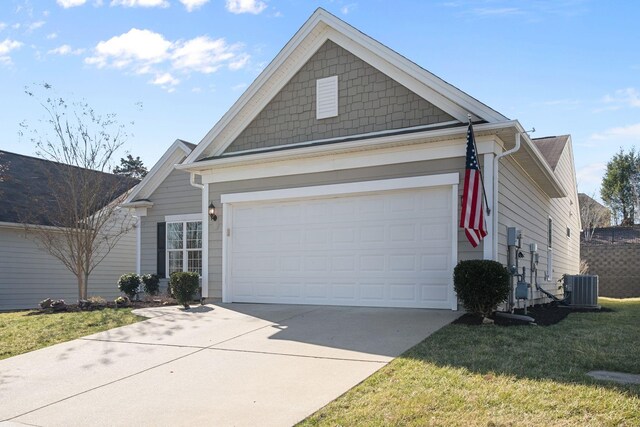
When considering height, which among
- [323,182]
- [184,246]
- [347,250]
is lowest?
[184,246]

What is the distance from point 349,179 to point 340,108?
163cm

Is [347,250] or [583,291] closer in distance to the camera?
[347,250]

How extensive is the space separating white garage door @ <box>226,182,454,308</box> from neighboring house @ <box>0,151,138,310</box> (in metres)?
7.42

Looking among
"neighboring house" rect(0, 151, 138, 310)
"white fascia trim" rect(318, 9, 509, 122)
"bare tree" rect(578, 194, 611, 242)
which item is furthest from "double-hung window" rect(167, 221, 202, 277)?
"bare tree" rect(578, 194, 611, 242)

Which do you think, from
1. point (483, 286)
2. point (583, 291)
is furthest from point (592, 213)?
point (483, 286)

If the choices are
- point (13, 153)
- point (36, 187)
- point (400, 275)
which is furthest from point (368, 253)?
point (13, 153)

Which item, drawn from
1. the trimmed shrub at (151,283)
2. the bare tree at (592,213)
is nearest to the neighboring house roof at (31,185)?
the trimmed shrub at (151,283)

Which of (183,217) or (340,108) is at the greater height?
(340,108)

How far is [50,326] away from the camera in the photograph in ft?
32.5

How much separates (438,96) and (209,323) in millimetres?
5851

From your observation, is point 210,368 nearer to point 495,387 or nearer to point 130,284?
point 495,387

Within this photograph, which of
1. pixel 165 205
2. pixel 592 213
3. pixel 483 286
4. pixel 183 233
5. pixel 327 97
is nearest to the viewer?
pixel 483 286

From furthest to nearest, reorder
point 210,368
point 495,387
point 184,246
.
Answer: point 184,246, point 210,368, point 495,387

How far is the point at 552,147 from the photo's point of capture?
17828 mm
